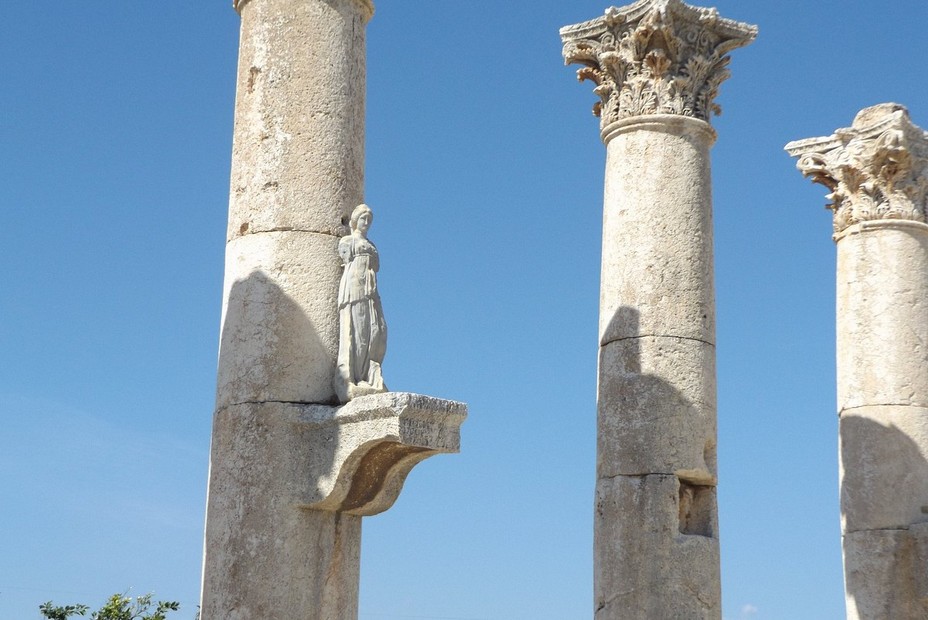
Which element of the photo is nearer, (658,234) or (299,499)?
(299,499)

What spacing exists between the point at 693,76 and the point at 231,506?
383 inches

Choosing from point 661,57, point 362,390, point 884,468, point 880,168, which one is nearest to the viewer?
point 362,390

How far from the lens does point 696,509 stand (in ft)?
59.0

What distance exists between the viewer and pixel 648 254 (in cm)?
1839

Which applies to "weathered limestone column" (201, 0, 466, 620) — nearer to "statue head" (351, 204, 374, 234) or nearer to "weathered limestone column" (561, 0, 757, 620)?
"statue head" (351, 204, 374, 234)

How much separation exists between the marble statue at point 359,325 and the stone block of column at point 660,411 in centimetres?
565

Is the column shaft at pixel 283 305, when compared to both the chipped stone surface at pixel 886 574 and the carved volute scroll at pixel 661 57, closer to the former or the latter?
the carved volute scroll at pixel 661 57

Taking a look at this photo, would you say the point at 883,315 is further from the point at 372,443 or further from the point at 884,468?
the point at 372,443

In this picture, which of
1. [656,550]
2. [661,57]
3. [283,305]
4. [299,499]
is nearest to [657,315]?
[656,550]

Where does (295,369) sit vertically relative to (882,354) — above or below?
below

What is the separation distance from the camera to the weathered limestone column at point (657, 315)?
17.4m

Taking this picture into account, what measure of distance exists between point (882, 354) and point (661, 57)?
6174 millimetres

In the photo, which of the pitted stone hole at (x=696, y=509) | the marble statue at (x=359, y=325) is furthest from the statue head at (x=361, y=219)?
the pitted stone hole at (x=696, y=509)

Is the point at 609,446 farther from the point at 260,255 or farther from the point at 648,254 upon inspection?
the point at 260,255
